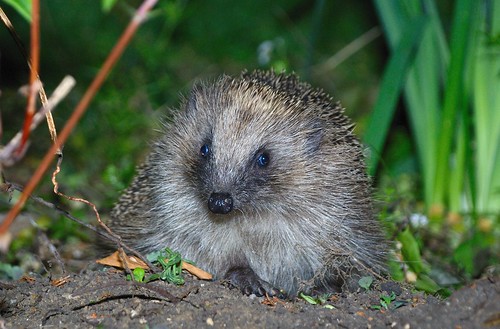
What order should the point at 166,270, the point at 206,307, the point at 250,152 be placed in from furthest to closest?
the point at 250,152
the point at 166,270
the point at 206,307

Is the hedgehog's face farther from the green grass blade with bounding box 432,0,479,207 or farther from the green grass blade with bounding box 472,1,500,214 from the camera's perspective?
the green grass blade with bounding box 472,1,500,214

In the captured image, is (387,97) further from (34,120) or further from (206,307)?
(34,120)

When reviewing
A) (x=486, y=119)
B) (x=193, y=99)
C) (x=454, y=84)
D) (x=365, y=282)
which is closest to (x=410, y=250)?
(x=365, y=282)

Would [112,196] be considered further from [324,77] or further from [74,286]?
[324,77]

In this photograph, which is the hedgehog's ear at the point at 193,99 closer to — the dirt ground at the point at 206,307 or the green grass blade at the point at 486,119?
the dirt ground at the point at 206,307

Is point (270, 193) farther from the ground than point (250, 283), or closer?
farther from the ground

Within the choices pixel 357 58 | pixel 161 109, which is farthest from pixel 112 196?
pixel 357 58

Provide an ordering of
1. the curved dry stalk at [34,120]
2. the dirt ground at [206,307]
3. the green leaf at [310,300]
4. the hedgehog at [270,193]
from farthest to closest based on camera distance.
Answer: the hedgehog at [270,193] < the green leaf at [310,300] < the dirt ground at [206,307] < the curved dry stalk at [34,120]

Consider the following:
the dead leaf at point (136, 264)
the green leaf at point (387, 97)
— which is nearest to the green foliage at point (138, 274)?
the dead leaf at point (136, 264)

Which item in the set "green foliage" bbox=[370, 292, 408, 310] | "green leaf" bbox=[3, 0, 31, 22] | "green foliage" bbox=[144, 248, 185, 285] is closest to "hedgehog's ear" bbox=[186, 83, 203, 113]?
"green foliage" bbox=[144, 248, 185, 285]
